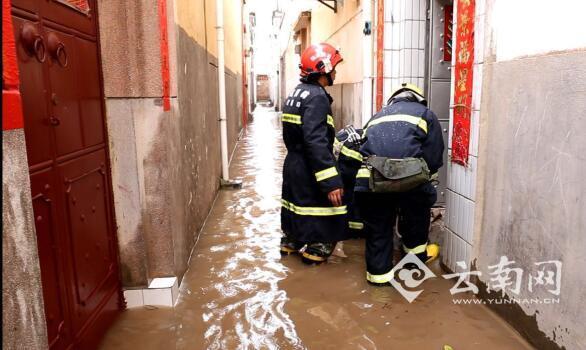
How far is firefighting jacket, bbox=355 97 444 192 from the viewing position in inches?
141

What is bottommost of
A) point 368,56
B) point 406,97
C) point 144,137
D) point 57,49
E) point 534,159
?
point 534,159

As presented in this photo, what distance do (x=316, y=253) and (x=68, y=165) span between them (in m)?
2.43

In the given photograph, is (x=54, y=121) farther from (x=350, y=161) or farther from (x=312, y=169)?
(x=350, y=161)

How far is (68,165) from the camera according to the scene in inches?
100

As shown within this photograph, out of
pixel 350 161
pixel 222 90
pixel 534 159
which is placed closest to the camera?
pixel 534 159

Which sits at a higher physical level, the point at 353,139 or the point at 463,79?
the point at 463,79

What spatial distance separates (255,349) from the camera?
9.46 ft

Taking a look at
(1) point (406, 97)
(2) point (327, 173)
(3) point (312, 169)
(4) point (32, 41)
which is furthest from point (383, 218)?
(4) point (32, 41)

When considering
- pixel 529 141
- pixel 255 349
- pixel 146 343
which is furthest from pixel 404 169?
pixel 146 343

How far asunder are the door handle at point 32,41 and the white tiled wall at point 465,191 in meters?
2.83

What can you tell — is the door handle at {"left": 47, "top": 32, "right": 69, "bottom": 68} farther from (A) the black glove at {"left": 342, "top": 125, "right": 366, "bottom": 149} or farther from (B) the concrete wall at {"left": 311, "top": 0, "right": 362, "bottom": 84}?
(B) the concrete wall at {"left": 311, "top": 0, "right": 362, "bottom": 84}

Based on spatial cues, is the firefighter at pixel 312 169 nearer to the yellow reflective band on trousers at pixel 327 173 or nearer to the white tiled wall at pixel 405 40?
the yellow reflective band on trousers at pixel 327 173

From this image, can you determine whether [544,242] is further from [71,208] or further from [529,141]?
[71,208]

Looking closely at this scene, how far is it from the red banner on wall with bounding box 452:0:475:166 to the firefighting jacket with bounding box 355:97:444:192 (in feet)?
0.50
